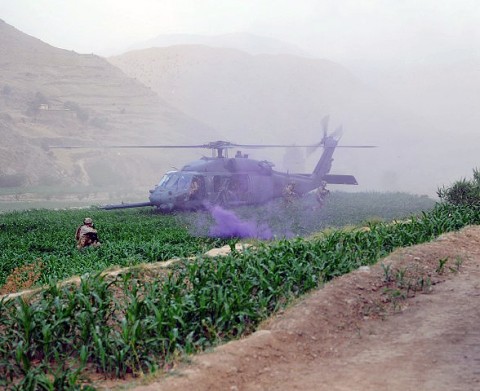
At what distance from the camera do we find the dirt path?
680 centimetres

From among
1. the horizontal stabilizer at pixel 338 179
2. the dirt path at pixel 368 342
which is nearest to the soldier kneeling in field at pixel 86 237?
the dirt path at pixel 368 342

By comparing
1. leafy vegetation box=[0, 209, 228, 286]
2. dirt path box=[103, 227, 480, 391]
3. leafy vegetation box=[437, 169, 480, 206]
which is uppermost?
leafy vegetation box=[437, 169, 480, 206]

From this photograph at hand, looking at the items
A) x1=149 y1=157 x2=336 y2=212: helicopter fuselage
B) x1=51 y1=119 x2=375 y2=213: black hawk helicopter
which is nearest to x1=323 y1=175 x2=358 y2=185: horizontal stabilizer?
x1=51 y1=119 x2=375 y2=213: black hawk helicopter

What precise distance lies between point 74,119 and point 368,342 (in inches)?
4107

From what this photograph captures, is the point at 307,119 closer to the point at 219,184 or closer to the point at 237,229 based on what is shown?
the point at 219,184

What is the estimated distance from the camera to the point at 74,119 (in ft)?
350

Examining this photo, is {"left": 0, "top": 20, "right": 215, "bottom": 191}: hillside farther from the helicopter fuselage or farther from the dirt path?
the dirt path

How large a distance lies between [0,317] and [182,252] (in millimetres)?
6540

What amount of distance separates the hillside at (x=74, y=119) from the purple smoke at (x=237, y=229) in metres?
51.5

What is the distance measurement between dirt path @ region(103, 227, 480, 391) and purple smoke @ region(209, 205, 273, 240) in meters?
8.47

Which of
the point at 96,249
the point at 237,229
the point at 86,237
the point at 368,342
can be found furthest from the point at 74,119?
the point at 368,342

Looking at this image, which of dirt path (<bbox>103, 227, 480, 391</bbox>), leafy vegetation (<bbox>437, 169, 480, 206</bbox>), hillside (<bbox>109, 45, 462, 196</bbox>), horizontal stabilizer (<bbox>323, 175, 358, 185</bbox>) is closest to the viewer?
dirt path (<bbox>103, 227, 480, 391</bbox>)

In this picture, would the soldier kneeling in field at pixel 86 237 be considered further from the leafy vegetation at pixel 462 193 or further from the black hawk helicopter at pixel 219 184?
the leafy vegetation at pixel 462 193

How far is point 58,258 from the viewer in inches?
608
